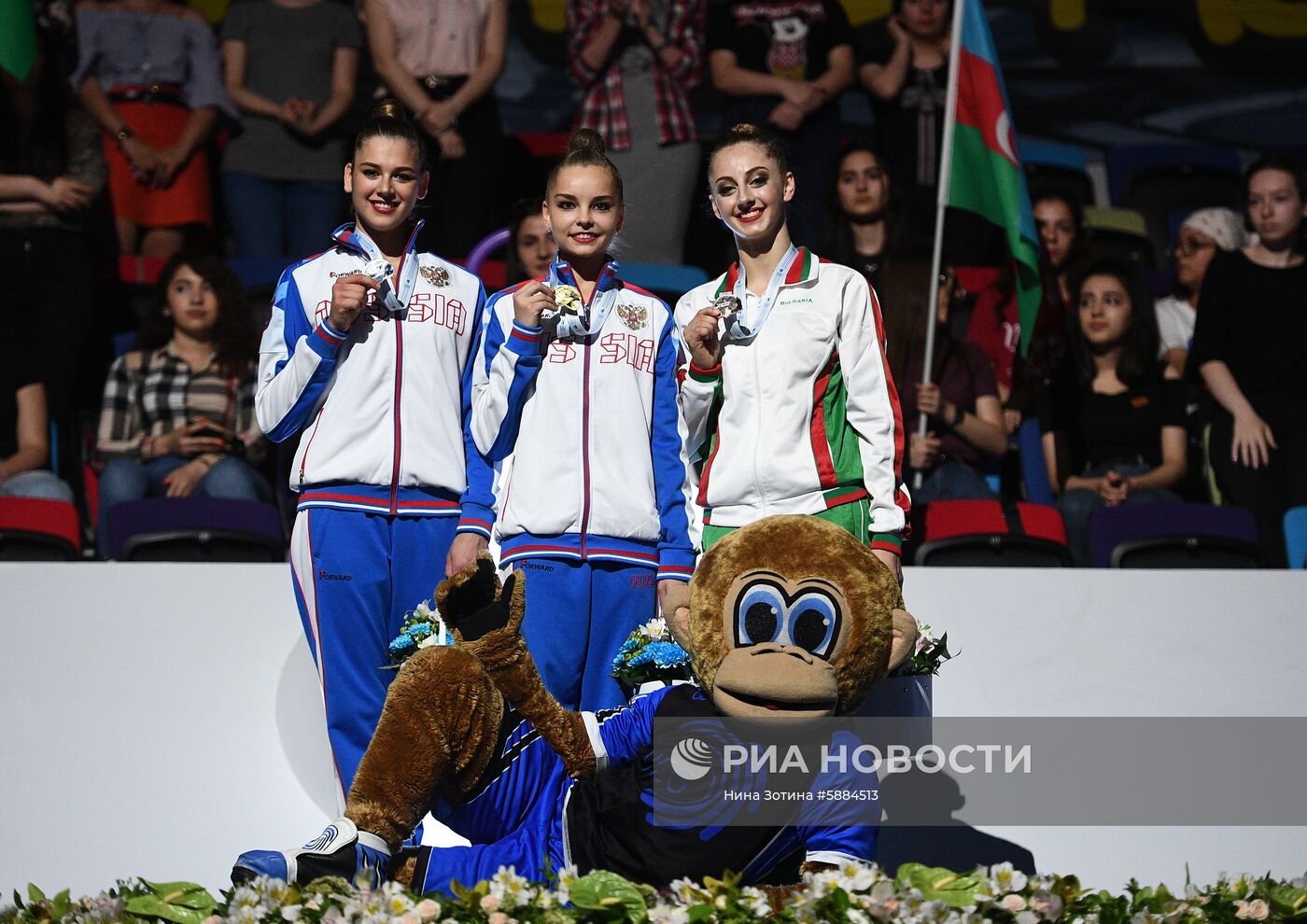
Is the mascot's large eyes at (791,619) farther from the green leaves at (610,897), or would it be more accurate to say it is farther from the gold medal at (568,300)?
the gold medal at (568,300)

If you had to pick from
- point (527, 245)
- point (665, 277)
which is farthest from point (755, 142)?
point (665, 277)

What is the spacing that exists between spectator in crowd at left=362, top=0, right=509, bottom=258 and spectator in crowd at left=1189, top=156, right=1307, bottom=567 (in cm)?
276

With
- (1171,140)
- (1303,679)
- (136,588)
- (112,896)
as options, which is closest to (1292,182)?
(1303,679)

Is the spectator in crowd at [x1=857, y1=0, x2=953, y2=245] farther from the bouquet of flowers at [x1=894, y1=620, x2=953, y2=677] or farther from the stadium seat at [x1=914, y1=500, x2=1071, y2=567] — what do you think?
the bouquet of flowers at [x1=894, y1=620, x2=953, y2=677]

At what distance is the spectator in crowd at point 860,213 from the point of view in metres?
5.79

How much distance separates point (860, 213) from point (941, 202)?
1.37ft

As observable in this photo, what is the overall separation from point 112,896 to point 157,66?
15.1 feet

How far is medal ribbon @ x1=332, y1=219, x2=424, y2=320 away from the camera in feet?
11.4

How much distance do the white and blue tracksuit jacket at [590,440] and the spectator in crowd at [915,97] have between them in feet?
11.1

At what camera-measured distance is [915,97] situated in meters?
6.74

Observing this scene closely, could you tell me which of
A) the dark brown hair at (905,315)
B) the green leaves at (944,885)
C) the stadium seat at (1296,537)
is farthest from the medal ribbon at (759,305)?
the stadium seat at (1296,537)

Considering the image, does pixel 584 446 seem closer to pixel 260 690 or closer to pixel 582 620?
pixel 582 620

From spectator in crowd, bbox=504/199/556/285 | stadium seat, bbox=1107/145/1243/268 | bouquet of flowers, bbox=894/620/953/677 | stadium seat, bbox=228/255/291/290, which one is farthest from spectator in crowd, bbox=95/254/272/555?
stadium seat, bbox=1107/145/1243/268

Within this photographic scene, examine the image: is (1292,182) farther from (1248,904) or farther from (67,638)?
(67,638)
